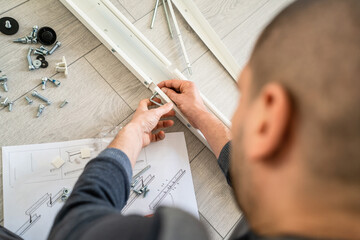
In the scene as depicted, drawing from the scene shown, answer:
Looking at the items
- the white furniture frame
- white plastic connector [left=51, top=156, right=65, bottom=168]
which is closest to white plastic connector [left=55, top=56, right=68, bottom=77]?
the white furniture frame

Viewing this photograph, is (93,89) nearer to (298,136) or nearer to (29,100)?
(29,100)

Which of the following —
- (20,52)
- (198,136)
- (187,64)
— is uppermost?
(20,52)

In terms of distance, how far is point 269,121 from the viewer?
321 millimetres

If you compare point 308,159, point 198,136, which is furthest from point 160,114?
point 308,159

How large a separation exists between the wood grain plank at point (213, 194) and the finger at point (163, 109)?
0.16 meters

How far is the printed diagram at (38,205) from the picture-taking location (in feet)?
2.15

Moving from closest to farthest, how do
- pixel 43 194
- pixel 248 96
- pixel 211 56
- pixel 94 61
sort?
pixel 248 96, pixel 43 194, pixel 94 61, pixel 211 56

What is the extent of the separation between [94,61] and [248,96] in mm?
572

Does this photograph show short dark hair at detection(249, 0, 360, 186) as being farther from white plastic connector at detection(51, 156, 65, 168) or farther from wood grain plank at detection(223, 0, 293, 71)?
wood grain plank at detection(223, 0, 293, 71)

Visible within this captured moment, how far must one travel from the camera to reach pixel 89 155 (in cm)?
74

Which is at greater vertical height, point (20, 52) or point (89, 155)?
point (20, 52)

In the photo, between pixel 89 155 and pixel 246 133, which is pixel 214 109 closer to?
pixel 89 155

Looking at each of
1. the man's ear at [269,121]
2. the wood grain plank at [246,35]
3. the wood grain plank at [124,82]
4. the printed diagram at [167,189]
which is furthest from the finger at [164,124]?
the man's ear at [269,121]

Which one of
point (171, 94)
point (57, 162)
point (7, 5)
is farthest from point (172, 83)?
point (7, 5)
